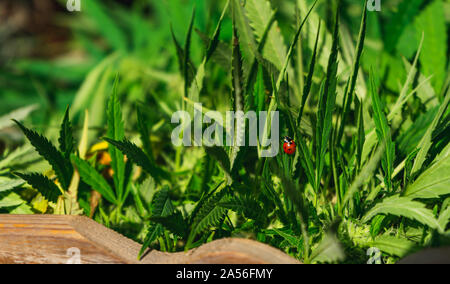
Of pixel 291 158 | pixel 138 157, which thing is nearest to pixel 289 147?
pixel 291 158

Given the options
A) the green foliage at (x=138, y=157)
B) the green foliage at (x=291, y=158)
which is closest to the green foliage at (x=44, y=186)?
the green foliage at (x=291, y=158)

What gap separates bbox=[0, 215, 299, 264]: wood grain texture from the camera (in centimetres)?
38

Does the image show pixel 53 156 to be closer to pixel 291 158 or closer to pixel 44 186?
pixel 44 186

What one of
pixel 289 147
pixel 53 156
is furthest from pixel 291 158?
pixel 53 156

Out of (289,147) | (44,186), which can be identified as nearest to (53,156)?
(44,186)

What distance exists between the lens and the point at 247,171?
519mm

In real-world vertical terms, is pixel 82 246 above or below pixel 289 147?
below

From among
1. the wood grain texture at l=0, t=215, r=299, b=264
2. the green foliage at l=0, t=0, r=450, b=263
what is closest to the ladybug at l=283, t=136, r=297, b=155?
the green foliage at l=0, t=0, r=450, b=263

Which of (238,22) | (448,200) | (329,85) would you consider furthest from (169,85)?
(448,200)

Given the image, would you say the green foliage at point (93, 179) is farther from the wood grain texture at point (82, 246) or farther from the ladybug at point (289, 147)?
the ladybug at point (289, 147)

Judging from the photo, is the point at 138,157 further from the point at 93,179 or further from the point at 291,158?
the point at 291,158

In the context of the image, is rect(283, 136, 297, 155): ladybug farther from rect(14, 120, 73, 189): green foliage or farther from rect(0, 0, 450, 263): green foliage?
rect(14, 120, 73, 189): green foliage

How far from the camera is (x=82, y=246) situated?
0.41 m

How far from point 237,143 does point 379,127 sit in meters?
0.17
